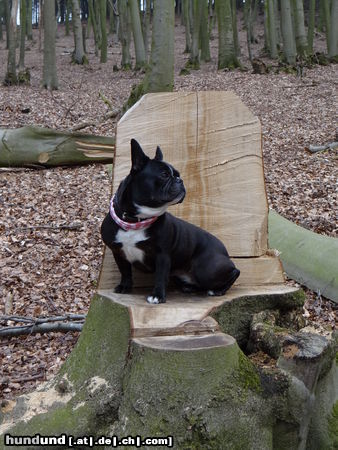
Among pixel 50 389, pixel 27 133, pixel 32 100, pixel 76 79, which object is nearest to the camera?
pixel 50 389

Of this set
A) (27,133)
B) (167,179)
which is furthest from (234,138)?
(27,133)

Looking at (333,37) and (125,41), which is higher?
(125,41)

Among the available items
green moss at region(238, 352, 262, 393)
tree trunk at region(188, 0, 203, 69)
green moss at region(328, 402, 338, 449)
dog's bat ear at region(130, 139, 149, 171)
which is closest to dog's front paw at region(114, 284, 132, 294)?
dog's bat ear at region(130, 139, 149, 171)

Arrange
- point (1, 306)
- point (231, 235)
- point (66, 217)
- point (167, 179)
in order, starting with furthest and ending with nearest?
point (66, 217)
point (1, 306)
point (231, 235)
point (167, 179)

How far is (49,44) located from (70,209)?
1102 centimetres

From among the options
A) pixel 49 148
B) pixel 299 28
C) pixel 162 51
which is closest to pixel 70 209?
pixel 49 148

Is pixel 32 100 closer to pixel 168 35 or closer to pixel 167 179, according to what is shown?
pixel 168 35

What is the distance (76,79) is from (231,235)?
19915 mm

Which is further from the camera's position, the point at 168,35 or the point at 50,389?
the point at 168,35

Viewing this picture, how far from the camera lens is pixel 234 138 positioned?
4180 millimetres

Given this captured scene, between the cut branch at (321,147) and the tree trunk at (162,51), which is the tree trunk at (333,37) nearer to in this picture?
the tree trunk at (162,51)

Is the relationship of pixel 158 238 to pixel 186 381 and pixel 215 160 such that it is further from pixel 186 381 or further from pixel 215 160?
pixel 215 160

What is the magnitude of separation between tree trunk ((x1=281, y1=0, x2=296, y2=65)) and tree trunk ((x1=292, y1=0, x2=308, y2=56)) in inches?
23.6

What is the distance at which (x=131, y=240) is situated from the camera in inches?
122
